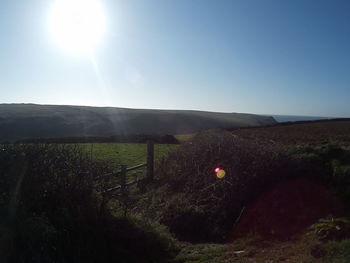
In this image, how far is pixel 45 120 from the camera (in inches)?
2105

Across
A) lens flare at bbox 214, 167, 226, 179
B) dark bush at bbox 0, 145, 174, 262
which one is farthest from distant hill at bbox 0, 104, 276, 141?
dark bush at bbox 0, 145, 174, 262

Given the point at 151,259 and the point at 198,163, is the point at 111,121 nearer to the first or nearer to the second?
the point at 198,163

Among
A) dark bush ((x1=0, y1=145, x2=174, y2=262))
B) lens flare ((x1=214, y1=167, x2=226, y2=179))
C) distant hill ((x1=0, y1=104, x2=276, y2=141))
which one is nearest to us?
dark bush ((x1=0, y1=145, x2=174, y2=262))

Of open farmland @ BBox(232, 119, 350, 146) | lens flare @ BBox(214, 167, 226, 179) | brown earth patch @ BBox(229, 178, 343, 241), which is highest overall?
open farmland @ BBox(232, 119, 350, 146)

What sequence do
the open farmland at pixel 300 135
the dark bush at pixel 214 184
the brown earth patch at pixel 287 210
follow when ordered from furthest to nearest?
the open farmland at pixel 300 135 → the dark bush at pixel 214 184 → the brown earth patch at pixel 287 210

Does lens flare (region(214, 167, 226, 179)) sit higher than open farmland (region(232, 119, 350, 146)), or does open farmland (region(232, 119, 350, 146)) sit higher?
open farmland (region(232, 119, 350, 146))

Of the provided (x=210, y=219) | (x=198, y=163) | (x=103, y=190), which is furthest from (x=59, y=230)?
(x=198, y=163)

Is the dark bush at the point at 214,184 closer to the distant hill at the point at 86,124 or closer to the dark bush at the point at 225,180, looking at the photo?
the dark bush at the point at 225,180

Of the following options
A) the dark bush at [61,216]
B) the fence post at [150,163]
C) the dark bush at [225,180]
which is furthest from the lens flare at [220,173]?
the dark bush at [61,216]

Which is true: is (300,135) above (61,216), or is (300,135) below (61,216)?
above

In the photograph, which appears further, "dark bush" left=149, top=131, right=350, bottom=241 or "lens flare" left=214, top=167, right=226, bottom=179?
"lens flare" left=214, top=167, right=226, bottom=179

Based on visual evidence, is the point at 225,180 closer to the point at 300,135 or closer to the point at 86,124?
the point at 300,135

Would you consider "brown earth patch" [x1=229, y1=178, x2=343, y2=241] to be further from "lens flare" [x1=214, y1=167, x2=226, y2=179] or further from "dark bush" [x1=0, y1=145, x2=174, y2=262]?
"dark bush" [x1=0, y1=145, x2=174, y2=262]

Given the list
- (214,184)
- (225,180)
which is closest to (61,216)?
(214,184)
